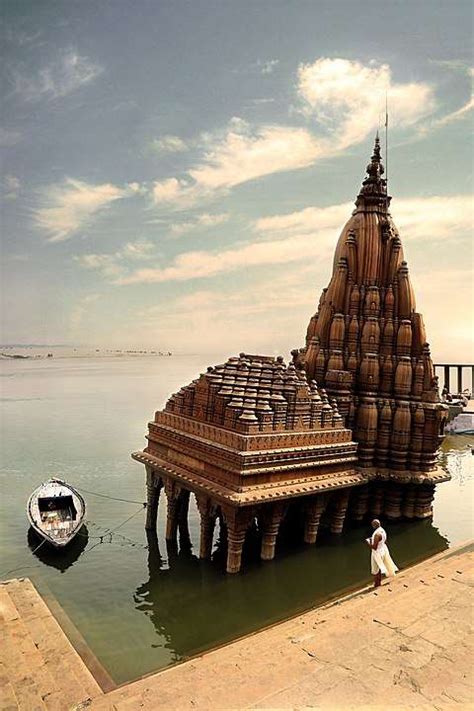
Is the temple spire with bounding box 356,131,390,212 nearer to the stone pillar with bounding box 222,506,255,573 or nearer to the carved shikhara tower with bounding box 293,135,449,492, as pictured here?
the carved shikhara tower with bounding box 293,135,449,492

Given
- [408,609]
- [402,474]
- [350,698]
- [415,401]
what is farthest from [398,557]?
[350,698]

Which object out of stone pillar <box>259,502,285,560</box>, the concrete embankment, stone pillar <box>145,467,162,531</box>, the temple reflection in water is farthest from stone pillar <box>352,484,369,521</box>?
the concrete embankment

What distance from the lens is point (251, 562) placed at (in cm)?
1290

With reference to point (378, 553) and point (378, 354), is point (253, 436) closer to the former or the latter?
point (378, 553)

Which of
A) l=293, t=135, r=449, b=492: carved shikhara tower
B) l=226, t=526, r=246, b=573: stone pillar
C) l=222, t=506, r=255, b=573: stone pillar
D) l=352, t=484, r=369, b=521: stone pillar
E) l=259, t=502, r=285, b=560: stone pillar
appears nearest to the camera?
l=222, t=506, r=255, b=573: stone pillar

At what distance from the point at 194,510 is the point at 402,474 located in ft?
22.0

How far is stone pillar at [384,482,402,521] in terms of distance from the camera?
1584 centimetres

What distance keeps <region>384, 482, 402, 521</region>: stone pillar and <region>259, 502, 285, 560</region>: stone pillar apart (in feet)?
15.3

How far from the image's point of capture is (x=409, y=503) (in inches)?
627

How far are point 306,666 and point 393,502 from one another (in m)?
9.52

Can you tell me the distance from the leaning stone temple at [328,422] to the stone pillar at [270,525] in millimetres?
26

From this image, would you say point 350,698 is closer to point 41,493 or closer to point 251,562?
point 251,562

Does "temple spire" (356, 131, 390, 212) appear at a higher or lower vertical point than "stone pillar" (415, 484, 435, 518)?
higher

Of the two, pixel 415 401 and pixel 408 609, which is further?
pixel 415 401
